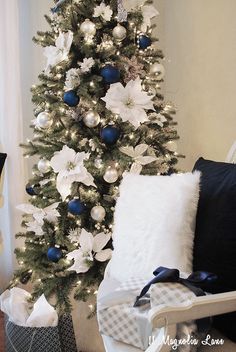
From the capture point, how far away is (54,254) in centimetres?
175

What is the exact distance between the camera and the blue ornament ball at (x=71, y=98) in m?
1.68

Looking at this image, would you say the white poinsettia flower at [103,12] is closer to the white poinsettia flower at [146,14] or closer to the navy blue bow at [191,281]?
the white poinsettia flower at [146,14]

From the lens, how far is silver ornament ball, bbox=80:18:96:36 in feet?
5.59

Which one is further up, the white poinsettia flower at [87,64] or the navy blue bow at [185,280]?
the white poinsettia flower at [87,64]

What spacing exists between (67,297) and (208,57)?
62.3 inches

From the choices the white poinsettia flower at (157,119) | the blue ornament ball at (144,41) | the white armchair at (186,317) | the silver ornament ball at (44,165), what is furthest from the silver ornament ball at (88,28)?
the white armchair at (186,317)

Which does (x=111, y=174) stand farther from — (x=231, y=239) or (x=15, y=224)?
(x=15, y=224)

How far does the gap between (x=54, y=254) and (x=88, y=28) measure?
103cm

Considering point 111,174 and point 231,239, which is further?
point 111,174

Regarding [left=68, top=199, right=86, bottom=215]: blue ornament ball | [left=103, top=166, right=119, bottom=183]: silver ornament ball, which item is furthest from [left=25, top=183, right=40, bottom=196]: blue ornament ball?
[left=103, top=166, right=119, bottom=183]: silver ornament ball

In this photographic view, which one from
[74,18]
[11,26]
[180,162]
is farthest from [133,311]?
[11,26]

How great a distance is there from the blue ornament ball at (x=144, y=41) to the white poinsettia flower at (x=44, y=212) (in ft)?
2.80

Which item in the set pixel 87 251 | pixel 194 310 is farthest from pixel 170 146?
pixel 194 310

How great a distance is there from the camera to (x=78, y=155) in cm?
168
